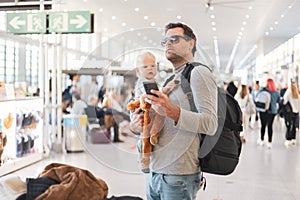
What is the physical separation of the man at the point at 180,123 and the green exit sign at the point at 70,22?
17.0 feet

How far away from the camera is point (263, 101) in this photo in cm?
833

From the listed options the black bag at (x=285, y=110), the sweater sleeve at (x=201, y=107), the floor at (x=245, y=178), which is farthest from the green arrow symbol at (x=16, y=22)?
the sweater sleeve at (x=201, y=107)

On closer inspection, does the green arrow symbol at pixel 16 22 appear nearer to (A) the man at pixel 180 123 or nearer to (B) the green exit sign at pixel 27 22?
(B) the green exit sign at pixel 27 22

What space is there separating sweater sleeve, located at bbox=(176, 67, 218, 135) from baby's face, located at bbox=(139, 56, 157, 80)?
0.14 metres

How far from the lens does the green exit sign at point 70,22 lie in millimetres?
6609

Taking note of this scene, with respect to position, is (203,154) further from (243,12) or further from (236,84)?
(243,12)

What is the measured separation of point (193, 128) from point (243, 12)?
970cm

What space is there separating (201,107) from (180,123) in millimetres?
108

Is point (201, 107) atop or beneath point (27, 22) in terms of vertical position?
beneath

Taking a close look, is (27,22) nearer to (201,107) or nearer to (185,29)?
(185,29)

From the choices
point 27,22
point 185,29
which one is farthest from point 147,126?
point 27,22

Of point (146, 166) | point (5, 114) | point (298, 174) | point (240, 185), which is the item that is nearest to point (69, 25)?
point (5, 114)

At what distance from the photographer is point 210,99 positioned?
4.88 feet

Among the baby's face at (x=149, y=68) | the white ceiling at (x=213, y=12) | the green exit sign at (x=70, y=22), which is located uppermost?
the white ceiling at (x=213, y=12)
